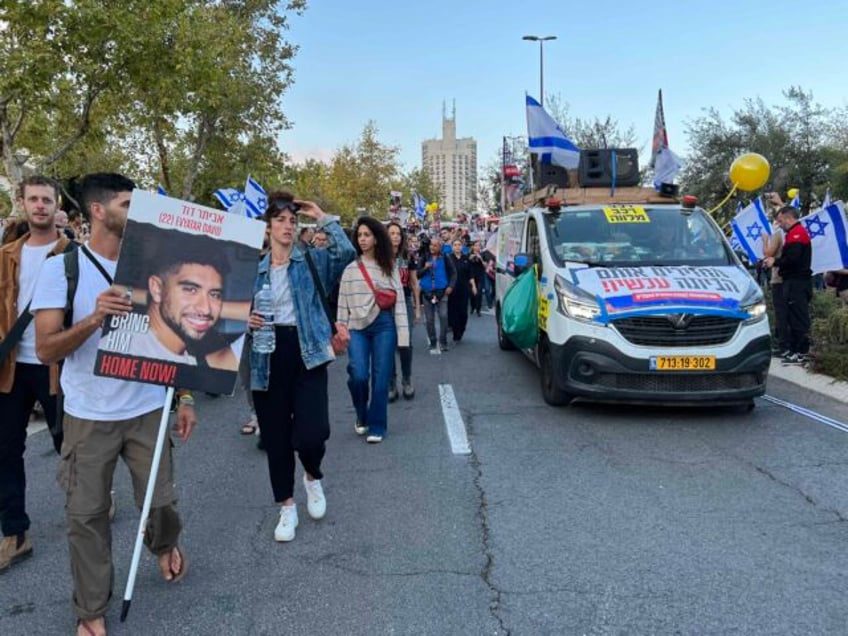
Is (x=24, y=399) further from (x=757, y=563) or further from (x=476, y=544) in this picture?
(x=757, y=563)

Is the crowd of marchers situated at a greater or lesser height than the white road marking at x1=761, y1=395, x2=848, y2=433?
greater

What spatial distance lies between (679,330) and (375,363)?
263 cm

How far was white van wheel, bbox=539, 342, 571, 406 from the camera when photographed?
639 cm

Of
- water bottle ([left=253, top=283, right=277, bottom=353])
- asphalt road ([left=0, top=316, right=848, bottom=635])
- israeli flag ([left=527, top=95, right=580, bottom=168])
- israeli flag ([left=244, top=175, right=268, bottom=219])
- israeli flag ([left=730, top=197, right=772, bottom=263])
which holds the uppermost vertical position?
israeli flag ([left=527, top=95, right=580, bottom=168])

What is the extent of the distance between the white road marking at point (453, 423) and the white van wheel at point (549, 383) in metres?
0.92

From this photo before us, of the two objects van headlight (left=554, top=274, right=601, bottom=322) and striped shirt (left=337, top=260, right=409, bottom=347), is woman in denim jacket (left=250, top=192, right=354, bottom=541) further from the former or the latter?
van headlight (left=554, top=274, right=601, bottom=322)

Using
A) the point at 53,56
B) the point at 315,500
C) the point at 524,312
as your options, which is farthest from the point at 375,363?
the point at 53,56

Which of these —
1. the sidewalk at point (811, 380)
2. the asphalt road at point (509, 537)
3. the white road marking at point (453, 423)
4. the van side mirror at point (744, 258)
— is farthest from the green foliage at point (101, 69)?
the sidewalk at point (811, 380)

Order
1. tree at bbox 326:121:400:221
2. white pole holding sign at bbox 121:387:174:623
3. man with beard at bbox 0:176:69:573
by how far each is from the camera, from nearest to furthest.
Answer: white pole holding sign at bbox 121:387:174:623
man with beard at bbox 0:176:69:573
tree at bbox 326:121:400:221

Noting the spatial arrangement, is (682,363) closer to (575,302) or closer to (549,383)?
(575,302)

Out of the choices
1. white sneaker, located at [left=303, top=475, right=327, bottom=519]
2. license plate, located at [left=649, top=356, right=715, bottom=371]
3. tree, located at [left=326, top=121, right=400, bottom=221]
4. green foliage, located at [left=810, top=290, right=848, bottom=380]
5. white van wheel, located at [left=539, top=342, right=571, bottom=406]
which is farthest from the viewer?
tree, located at [left=326, top=121, right=400, bottom=221]

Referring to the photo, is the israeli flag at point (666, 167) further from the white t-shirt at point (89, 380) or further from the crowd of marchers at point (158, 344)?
the white t-shirt at point (89, 380)

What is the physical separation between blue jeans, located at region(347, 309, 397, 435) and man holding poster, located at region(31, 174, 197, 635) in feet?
9.16

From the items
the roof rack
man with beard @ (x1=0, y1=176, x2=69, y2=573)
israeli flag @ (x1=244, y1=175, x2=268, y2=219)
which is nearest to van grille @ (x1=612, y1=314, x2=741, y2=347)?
the roof rack
